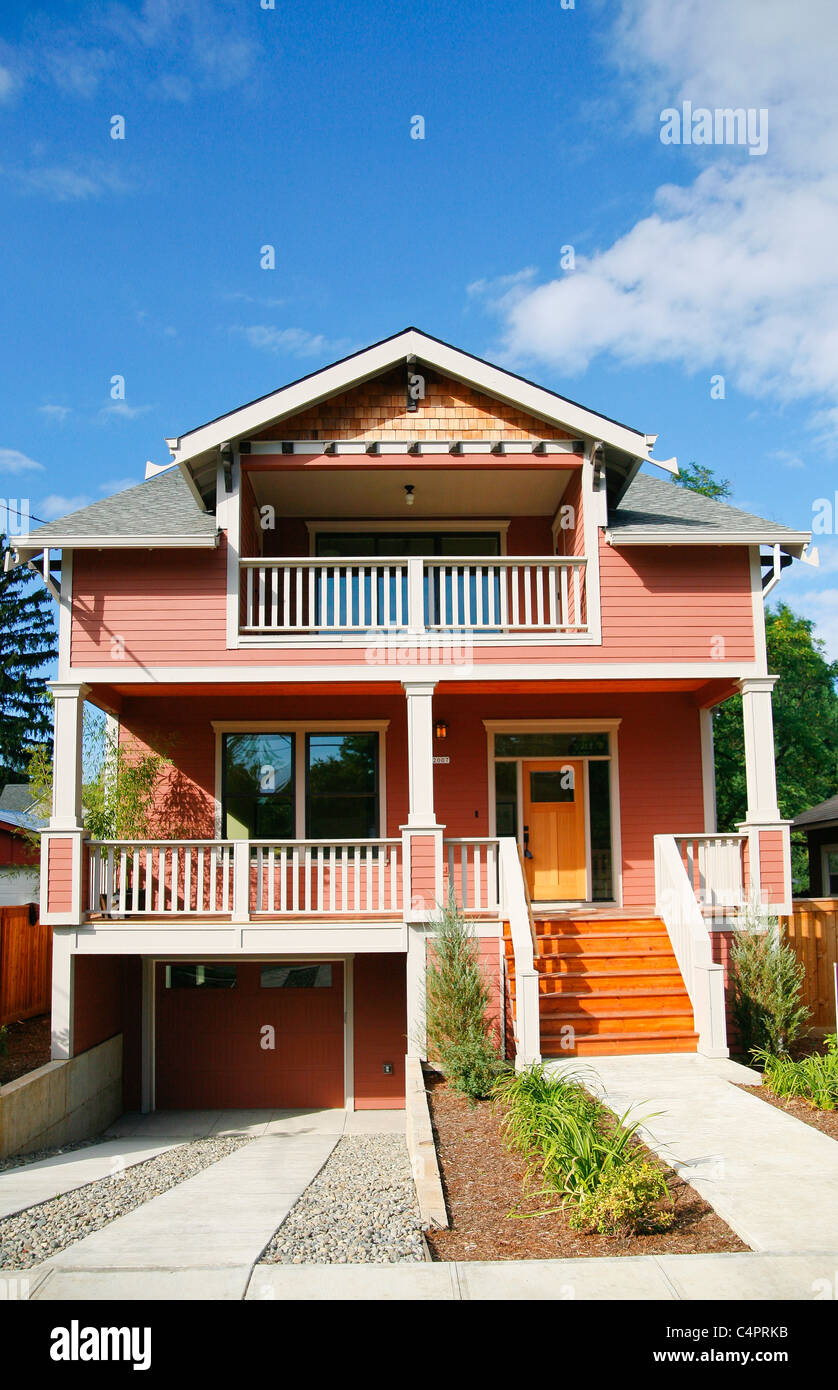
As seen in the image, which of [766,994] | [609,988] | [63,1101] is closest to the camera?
[766,994]

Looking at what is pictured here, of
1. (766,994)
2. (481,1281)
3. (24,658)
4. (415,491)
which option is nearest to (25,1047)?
(415,491)

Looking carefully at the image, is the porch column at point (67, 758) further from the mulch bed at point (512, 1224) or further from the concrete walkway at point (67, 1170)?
the mulch bed at point (512, 1224)

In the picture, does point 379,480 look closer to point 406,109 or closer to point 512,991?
point 406,109

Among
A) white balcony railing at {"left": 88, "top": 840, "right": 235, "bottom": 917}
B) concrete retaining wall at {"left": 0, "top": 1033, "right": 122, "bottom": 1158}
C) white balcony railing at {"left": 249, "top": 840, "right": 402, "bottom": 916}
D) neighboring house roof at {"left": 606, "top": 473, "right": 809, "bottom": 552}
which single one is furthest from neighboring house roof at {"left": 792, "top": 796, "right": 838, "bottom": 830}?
concrete retaining wall at {"left": 0, "top": 1033, "right": 122, "bottom": 1158}

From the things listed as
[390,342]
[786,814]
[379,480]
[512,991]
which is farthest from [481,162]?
[786,814]

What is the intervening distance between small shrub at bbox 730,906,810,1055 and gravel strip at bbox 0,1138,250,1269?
5276 mm

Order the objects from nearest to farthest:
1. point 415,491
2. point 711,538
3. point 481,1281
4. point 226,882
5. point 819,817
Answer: point 481,1281 < point 226,882 < point 711,538 < point 415,491 < point 819,817

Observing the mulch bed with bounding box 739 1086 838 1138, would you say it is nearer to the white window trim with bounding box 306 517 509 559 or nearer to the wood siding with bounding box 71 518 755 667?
the wood siding with bounding box 71 518 755 667

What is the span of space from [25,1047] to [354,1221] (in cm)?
729

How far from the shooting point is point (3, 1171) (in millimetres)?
8625

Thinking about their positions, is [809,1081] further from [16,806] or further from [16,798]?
[16,798]

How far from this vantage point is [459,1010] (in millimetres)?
9523

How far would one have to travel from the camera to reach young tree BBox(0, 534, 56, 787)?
31.1m
